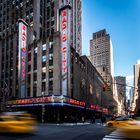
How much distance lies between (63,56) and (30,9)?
45.6 m

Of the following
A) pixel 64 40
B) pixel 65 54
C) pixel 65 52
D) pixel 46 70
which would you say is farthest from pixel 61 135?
pixel 46 70

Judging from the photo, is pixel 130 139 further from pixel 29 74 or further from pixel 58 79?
pixel 29 74

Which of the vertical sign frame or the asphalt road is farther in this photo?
the vertical sign frame

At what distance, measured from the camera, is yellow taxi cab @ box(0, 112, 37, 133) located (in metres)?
19.9

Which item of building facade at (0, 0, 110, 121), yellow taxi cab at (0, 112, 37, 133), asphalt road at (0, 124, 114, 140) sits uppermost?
building facade at (0, 0, 110, 121)

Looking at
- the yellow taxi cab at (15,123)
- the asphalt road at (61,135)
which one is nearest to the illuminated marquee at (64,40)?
the asphalt road at (61,135)

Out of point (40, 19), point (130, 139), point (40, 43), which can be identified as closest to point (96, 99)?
point (40, 19)

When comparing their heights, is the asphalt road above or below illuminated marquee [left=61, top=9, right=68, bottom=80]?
below

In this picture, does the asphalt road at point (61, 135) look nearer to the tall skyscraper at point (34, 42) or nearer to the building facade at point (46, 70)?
the building facade at point (46, 70)

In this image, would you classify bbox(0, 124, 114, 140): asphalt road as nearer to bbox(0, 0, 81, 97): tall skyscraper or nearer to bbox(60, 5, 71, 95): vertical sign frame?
bbox(60, 5, 71, 95): vertical sign frame

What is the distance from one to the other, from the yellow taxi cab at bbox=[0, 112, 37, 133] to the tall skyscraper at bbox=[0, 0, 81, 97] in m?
50.8

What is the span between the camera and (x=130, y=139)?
15.1 meters

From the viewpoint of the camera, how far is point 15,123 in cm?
2003

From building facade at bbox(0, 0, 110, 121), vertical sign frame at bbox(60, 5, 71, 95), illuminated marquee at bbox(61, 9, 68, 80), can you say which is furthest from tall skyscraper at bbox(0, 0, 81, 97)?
illuminated marquee at bbox(61, 9, 68, 80)
